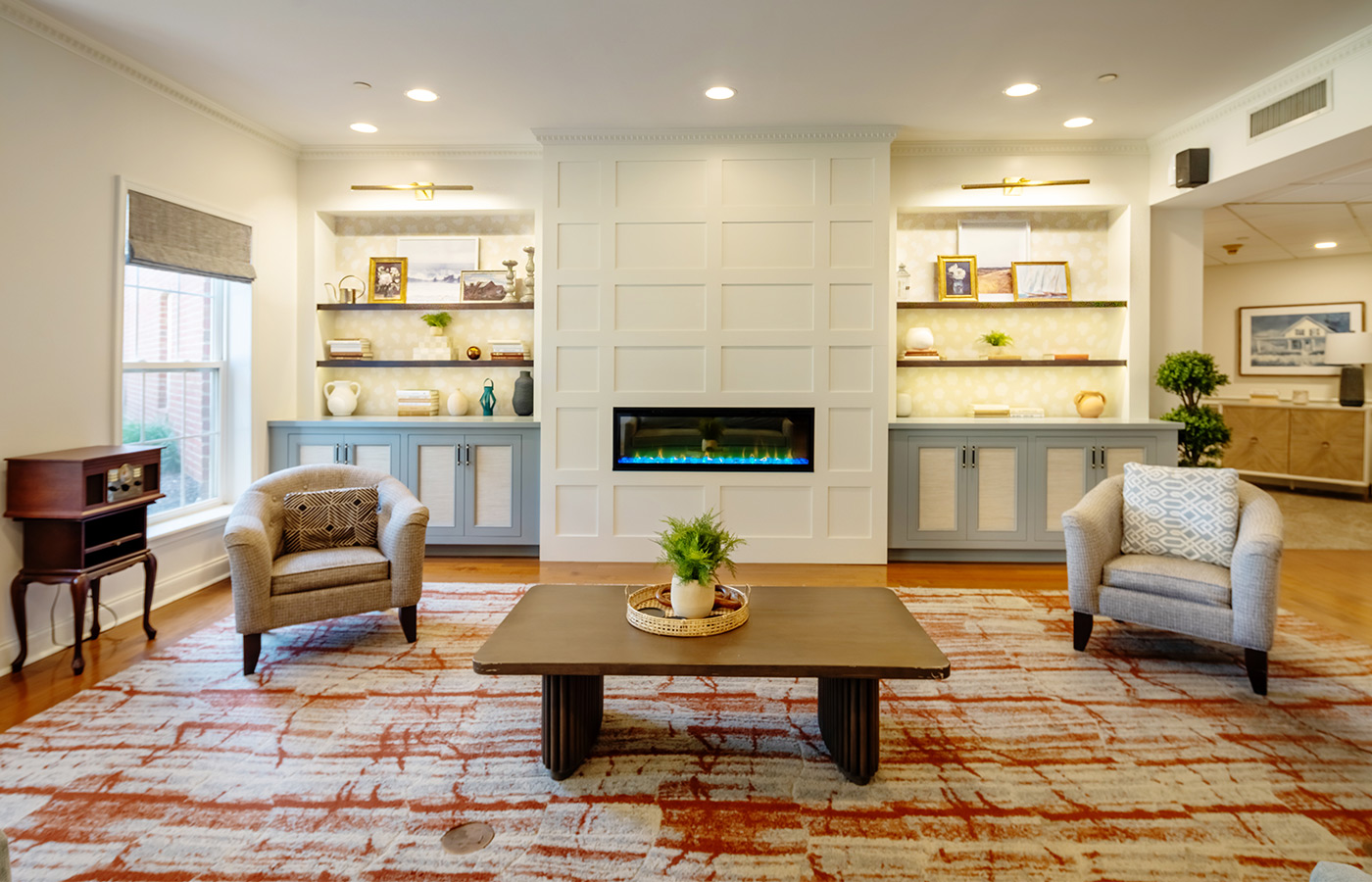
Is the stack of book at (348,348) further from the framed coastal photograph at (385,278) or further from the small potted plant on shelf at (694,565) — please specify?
the small potted plant on shelf at (694,565)

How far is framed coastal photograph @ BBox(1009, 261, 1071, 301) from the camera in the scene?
5453 mm

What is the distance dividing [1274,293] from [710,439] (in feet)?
24.3

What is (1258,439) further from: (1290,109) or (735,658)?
(735,658)

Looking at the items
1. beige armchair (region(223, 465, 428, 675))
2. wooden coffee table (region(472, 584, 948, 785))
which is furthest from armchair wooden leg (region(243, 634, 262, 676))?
wooden coffee table (region(472, 584, 948, 785))

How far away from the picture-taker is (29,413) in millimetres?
3365

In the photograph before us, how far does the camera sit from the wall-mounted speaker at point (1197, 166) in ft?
15.2

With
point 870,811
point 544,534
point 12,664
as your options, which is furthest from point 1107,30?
point 12,664

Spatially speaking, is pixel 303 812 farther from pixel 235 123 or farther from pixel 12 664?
pixel 235 123

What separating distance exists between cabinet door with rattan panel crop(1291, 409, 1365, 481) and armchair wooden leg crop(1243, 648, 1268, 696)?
628cm

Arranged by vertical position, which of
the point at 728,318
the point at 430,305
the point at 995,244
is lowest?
the point at 728,318

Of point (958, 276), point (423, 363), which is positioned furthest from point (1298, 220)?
point (423, 363)

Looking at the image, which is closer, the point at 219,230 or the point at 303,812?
the point at 303,812

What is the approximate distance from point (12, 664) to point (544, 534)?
2691 millimetres

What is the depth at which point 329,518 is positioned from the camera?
3.66 meters
